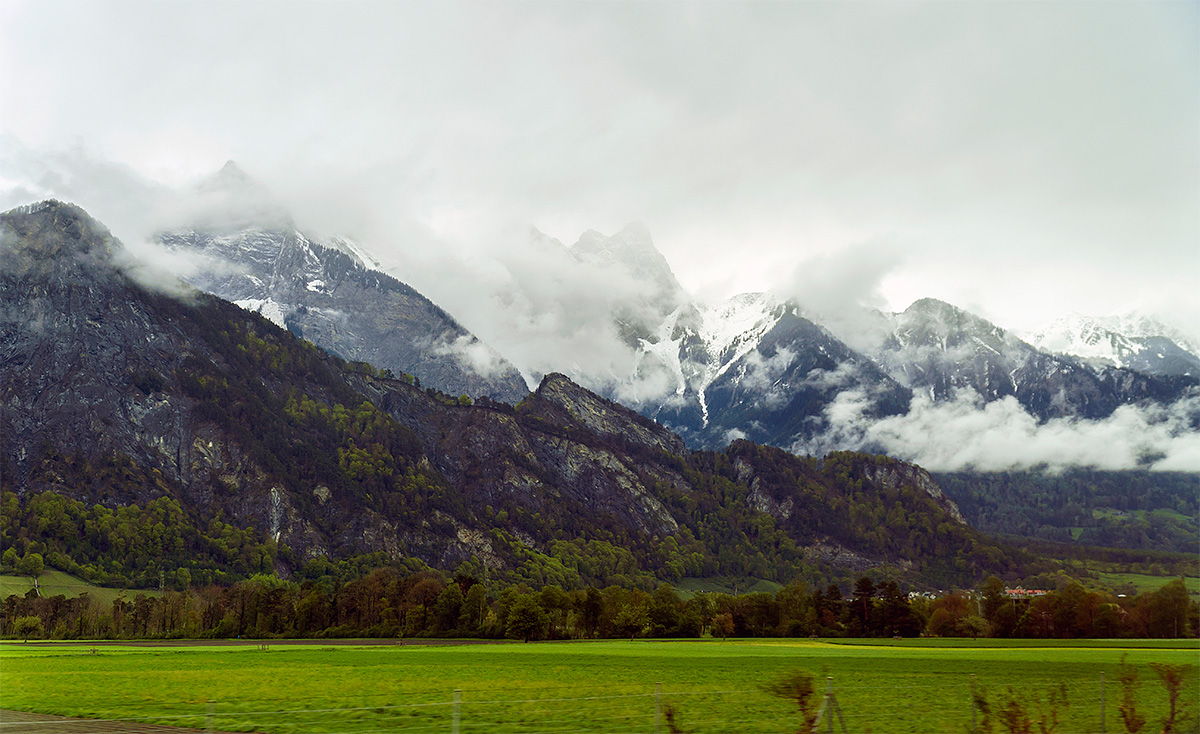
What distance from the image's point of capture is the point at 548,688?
68938 millimetres

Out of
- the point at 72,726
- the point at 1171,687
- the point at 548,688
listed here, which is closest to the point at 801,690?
Answer: the point at 1171,687

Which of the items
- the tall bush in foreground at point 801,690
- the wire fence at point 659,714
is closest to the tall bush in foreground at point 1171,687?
the wire fence at point 659,714

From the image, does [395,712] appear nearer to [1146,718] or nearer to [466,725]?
[466,725]

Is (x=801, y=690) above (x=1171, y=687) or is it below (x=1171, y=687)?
above

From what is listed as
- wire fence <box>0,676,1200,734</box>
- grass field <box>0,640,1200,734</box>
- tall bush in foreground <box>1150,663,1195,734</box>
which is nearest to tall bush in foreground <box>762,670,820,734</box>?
wire fence <box>0,676,1200,734</box>

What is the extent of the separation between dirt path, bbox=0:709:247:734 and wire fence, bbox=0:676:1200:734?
0.41 feet

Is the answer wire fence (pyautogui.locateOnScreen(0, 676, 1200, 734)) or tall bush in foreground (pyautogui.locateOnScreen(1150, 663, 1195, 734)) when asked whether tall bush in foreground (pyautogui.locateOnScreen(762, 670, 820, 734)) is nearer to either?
wire fence (pyautogui.locateOnScreen(0, 676, 1200, 734))

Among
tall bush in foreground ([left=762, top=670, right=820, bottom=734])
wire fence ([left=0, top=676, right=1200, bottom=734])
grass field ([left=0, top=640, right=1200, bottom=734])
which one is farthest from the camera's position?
grass field ([left=0, top=640, right=1200, bottom=734])

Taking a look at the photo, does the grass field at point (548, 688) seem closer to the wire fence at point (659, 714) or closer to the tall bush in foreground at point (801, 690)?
the wire fence at point (659, 714)

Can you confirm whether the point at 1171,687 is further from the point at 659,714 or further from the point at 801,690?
the point at 659,714

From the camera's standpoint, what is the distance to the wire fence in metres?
40.1

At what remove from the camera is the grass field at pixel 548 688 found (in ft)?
146

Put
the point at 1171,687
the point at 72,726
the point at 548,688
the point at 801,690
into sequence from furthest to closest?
the point at 548,688 < the point at 72,726 < the point at 1171,687 < the point at 801,690

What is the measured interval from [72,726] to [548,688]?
34.8m
